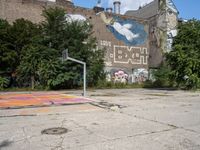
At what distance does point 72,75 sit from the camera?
94.9ft

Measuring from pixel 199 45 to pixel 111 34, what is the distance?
14434 mm

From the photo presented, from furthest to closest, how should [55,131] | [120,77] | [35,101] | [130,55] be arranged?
[130,55] < [120,77] < [35,101] < [55,131]

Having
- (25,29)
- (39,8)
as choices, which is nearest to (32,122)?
(25,29)

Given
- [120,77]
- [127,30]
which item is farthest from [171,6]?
[120,77]

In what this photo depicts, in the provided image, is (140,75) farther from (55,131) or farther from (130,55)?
(55,131)

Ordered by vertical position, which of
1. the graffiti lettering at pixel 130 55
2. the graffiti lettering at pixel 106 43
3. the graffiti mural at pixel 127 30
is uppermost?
the graffiti mural at pixel 127 30

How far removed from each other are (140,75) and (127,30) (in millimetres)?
7128

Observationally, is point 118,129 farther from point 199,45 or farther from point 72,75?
point 199,45

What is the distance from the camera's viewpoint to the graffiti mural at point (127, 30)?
41312 mm

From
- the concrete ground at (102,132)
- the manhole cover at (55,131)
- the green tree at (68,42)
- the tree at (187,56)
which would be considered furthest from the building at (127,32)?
the manhole cover at (55,131)

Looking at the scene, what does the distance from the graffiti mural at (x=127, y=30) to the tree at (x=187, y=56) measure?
471 inches

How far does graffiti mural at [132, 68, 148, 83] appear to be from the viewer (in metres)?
42.4

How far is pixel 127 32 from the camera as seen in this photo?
4303 centimetres

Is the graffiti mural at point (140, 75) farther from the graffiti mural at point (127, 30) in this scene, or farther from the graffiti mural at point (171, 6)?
the graffiti mural at point (171, 6)
